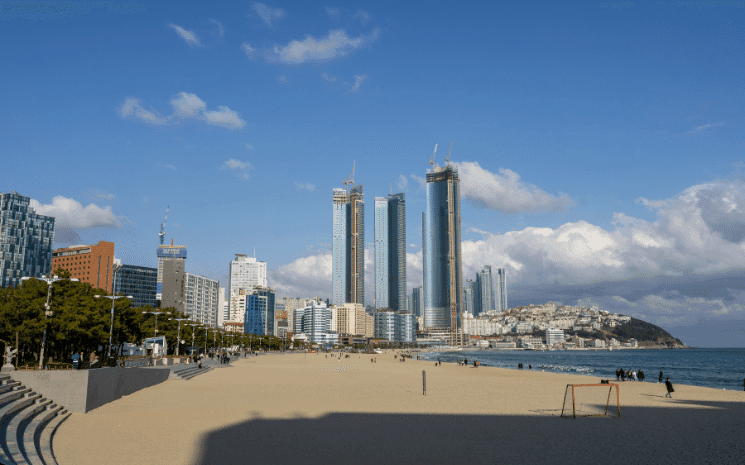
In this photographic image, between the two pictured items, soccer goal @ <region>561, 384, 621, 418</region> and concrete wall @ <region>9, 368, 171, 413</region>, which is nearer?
concrete wall @ <region>9, 368, 171, 413</region>

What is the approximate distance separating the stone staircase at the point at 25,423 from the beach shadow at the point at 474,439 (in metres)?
4.48

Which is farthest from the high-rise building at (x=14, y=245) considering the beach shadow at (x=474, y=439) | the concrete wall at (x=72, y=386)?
the beach shadow at (x=474, y=439)

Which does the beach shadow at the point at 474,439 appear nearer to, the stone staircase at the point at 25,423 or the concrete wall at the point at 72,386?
the stone staircase at the point at 25,423

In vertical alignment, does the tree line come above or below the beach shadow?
above

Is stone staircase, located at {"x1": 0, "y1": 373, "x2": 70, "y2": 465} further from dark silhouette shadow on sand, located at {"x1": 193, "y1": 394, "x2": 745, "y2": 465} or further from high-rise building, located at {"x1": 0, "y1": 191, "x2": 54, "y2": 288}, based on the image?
high-rise building, located at {"x1": 0, "y1": 191, "x2": 54, "y2": 288}

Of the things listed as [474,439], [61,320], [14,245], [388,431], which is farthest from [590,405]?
[14,245]

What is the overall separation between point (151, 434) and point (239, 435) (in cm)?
324

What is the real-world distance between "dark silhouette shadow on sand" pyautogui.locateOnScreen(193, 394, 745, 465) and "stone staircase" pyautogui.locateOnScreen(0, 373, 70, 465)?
15.3ft

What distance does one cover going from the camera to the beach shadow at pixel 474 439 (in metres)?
16.7

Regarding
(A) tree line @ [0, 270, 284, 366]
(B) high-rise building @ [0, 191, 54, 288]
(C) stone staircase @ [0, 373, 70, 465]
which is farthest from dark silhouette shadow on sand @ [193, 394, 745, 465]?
(B) high-rise building @ [0, 191, 54, 288]

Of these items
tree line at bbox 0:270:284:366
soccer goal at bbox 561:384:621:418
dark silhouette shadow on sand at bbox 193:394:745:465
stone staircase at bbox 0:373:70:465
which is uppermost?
tree line at bbox 0:270:284:366

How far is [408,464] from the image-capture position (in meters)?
15.8

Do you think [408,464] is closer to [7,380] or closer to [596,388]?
[7,380]

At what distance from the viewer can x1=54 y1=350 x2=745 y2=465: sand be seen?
16875mm
